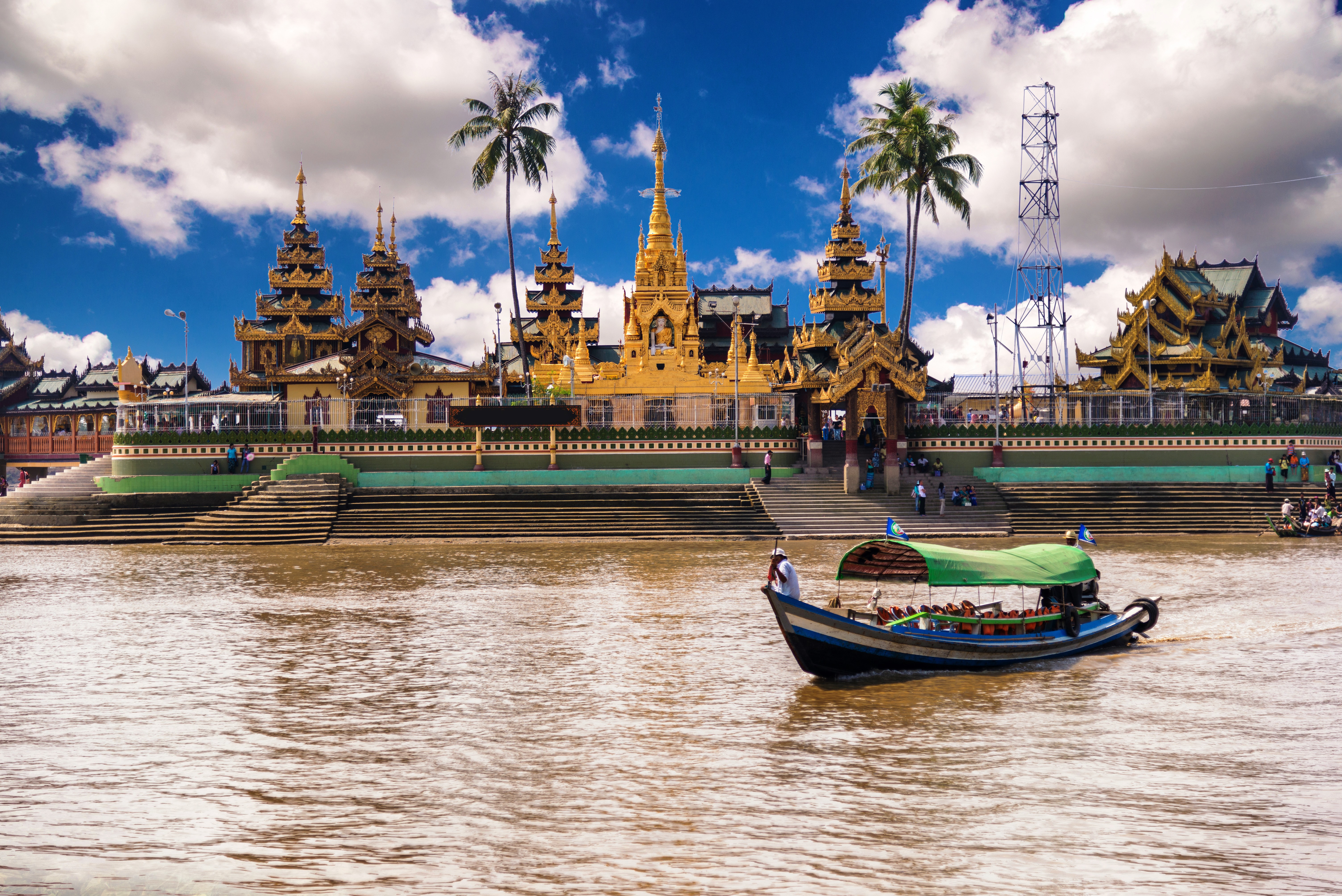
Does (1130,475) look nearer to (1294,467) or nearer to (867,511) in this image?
(1294,467)

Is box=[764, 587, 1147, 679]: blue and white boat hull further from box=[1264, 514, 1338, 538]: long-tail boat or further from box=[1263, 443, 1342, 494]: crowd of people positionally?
box=[1263, 443, 1342, 494]: crowd of people

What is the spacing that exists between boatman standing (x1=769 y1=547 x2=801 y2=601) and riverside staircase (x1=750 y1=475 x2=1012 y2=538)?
62.1 feet

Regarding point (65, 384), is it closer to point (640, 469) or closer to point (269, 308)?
point (269, 308)

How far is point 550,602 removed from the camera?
20.8 metres

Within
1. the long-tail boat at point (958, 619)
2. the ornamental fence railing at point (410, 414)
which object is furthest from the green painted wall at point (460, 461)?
the long-tail boat at point (958, 619)

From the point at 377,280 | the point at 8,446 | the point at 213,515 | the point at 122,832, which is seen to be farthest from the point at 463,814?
the point at 8,446

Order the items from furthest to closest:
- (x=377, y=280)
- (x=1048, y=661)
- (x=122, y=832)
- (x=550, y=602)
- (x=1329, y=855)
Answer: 1. (x=377, y=280)
2. (x=550, y=602)
3. (x=1048, y=661)
4. (x=122, y=832)
5. (x=1329, y=855)

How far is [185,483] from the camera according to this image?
3806cm

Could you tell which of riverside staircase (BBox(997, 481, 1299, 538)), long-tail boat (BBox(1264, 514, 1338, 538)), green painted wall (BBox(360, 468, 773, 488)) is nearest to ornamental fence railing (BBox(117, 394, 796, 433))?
green painted wall (BBox(360, 468, 773, 488))

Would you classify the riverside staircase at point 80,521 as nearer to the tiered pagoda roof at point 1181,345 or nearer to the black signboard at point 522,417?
the black signboard at point 522,417

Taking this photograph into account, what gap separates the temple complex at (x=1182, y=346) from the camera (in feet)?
161

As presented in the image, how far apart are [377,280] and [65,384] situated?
21593mm

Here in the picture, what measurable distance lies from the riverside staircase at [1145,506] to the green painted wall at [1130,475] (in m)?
0.49

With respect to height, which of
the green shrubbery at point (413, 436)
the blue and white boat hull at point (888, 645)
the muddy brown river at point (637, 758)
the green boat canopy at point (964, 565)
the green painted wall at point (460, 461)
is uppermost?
the green shrubbery at point (413, 436)
